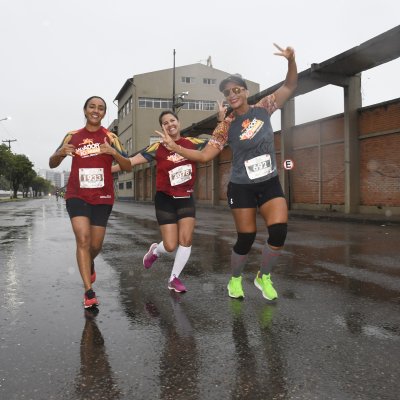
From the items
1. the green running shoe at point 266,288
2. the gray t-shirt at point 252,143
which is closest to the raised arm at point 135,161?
the gray t-shirt at point 252,143

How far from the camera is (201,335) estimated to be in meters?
3.23

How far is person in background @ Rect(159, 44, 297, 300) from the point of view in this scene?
4.20 metres

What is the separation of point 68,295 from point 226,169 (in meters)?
24.9

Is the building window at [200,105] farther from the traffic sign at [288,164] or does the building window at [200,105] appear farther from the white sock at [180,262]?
the white sock at [180,262]

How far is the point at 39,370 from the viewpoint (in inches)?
102

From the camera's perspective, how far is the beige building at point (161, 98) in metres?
56.8

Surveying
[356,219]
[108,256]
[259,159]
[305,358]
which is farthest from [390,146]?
[305,358]

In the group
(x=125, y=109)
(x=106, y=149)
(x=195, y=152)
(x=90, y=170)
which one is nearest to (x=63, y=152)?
(x=90, y=170)

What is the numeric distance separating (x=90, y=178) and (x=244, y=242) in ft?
5.38

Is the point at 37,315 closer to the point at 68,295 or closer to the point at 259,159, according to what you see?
the point at 68,295

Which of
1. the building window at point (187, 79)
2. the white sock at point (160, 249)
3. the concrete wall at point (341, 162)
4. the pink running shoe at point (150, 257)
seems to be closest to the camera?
the white sock at point (160, 249)

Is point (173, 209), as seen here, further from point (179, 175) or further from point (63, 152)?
point (63, 152)

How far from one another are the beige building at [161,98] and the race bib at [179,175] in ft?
165

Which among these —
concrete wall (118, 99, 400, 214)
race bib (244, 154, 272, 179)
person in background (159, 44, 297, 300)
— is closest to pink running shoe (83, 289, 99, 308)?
person in background (159, 44, 297, 300)
